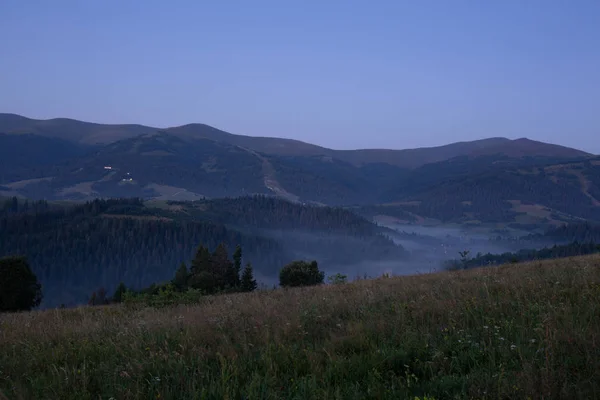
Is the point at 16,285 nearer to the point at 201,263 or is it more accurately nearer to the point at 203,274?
the point at 201,263

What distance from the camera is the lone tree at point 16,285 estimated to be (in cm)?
4691

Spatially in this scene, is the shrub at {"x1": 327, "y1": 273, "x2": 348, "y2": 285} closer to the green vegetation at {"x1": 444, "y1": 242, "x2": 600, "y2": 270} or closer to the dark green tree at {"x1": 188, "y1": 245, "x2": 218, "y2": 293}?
the green vegetation at {"x1": 444, "y1": 242, "x2": 600, "y2": 270}

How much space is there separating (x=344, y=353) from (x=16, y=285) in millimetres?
51206

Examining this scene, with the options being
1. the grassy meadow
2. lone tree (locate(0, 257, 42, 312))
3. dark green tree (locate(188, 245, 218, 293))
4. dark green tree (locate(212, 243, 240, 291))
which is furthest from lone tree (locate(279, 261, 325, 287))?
the grassy meadow

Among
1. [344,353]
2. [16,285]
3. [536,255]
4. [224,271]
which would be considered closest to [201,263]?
[224,271]

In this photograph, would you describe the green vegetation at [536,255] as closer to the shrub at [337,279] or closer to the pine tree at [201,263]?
the shrub at [337,279]

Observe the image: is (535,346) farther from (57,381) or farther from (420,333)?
(57,381)

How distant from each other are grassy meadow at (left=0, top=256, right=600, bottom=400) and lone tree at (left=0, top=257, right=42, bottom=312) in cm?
4450

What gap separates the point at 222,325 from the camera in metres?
9.41

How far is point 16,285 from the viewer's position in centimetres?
4750

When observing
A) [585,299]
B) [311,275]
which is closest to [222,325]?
[585,299]

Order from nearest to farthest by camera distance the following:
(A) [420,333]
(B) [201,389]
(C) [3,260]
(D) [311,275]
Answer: (B) [201,389] → (A) [420,333] → (D) [311,275] → (C) [3,260]

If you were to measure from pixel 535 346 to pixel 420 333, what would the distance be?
181 cm

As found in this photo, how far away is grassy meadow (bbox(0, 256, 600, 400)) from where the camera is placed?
18.8ft
